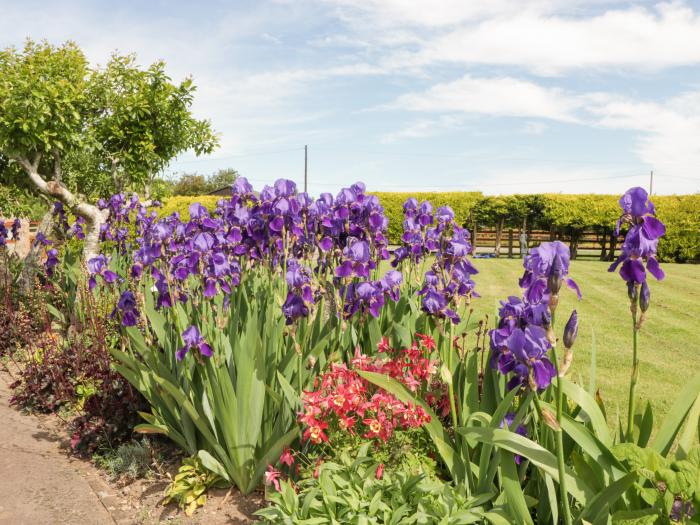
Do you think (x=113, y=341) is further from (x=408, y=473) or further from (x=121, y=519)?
(x=408, y=473)

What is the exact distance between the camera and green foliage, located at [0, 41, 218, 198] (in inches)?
323

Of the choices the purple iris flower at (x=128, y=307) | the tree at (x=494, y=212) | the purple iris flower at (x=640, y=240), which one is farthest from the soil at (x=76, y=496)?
the tree at (x=494, y=212)

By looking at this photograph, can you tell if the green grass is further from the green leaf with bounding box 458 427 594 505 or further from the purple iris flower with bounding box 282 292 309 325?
the purple iris flower with bounding box 282 292 309 325

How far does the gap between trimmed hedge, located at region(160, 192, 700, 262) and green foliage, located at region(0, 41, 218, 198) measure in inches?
520

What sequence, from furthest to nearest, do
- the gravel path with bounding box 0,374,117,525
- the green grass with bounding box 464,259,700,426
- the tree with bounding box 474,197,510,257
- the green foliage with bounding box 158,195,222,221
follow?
1. the green foliage with bounding box 158,195,222,221
2. the tree with bounding box 474,197,510,257
3. the green grass with bounding box 464,259,700,426
4. the gravel path with bounding box 0,374,117,525

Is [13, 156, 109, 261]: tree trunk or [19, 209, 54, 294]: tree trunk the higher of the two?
[13, 156, 109, 261]: tree trunk

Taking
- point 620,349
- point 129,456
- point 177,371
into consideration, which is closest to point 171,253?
point 177,371

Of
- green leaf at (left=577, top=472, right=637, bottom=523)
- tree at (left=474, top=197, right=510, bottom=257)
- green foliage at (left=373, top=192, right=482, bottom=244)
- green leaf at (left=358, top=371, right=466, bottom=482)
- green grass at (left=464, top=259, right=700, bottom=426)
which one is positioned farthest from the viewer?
green foliage at (left=373, top=192, right=482, bottom=244)

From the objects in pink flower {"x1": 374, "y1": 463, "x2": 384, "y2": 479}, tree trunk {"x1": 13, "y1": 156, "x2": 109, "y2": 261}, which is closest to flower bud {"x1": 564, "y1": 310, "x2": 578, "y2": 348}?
pink flower {"x1": 374, "y1": 463, "x2": 384, "y2": 479}

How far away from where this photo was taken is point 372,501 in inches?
97.0

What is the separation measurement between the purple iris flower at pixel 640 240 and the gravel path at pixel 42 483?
10.2 ft

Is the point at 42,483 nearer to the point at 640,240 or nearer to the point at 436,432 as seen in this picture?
the point at 436,432

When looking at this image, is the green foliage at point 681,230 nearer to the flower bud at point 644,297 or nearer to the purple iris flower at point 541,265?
the flower bud at point 644,297

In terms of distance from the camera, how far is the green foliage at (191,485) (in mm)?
3311
